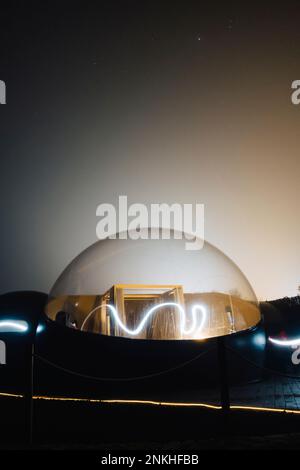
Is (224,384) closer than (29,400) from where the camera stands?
No

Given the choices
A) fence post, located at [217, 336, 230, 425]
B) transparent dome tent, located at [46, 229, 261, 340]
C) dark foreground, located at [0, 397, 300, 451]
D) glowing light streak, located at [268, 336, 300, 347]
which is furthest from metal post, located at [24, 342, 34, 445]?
glowing light streak, located at [268, 336, 300, 347]

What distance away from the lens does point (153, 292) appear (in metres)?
7.99

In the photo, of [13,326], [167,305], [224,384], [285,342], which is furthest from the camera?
[285,342]

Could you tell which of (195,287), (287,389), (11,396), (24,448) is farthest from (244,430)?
(11,396)

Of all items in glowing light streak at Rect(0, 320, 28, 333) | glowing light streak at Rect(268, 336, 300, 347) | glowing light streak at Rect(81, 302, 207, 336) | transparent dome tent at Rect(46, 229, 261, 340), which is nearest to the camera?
glowing light streak at Rect(81, 302, 207, 336)

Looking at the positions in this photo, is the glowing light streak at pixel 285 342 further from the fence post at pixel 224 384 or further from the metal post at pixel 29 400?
the metal post at pixel 29 400

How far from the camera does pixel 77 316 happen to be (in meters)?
7.47

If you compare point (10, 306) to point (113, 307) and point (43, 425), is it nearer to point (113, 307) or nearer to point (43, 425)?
point (113, 307)

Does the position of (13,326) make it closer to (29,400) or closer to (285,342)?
(29,400)

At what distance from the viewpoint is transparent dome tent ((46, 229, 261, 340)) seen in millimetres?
6965

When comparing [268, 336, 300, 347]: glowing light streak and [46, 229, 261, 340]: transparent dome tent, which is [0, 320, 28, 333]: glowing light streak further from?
[268, 336, 300, 347]: glowing light streak

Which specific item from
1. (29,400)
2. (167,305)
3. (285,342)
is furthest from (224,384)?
(285,342)

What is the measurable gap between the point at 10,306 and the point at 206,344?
6308 mm

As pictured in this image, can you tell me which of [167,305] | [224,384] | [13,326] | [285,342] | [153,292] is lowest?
[285,342]
